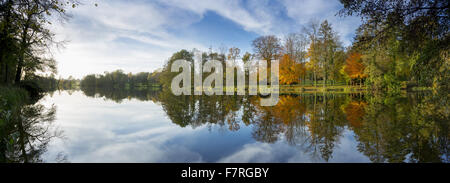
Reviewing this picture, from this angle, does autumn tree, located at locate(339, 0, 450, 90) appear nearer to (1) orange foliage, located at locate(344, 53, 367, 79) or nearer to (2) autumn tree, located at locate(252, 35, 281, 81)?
(2) autumn tree, located at locate(252, 35, 281, 81)

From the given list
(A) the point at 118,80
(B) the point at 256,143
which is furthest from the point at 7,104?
(A) the point at 118,80

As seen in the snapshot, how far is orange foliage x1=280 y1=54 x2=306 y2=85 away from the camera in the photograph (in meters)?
30.5

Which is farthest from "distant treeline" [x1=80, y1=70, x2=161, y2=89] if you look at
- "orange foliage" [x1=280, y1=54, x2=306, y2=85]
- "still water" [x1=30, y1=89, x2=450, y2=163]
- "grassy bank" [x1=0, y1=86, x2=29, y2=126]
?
"still water" [x1=30, y1=89, x2=450, y2=163]

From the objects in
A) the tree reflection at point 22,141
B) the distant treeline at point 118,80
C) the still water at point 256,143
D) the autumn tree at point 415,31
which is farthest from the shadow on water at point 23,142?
the distant treeline at point 118,80

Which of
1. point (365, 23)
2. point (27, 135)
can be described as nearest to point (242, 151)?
point (27, 135)

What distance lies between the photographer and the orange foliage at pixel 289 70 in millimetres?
30547

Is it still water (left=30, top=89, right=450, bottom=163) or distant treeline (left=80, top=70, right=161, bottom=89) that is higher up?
distant treeline (left=80, top=70, right=161, bottom=89)

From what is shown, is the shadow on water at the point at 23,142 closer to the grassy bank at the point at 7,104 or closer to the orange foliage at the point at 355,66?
the grassy bank at the point at 7,104

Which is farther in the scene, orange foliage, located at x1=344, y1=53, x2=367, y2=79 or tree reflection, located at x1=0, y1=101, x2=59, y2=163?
orange foliage, located at x1=344, y1=53, x2=367, y2=79

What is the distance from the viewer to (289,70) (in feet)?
101
